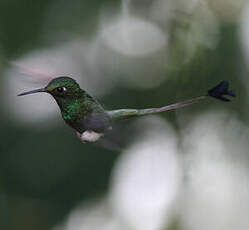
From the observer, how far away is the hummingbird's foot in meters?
1.44

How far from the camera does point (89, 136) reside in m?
1.45

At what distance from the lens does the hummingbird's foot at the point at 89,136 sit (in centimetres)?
144

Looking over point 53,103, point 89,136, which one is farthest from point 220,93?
point 53,103

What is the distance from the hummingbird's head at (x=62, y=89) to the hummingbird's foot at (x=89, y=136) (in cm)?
13

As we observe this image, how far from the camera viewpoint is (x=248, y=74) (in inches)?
110

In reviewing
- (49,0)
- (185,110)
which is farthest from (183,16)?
(49,0)

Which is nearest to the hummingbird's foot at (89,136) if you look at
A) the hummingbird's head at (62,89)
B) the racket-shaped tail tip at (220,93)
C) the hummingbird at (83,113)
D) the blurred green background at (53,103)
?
the hummingbird at (83,113)

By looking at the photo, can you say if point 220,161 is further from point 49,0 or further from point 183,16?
point 49,0

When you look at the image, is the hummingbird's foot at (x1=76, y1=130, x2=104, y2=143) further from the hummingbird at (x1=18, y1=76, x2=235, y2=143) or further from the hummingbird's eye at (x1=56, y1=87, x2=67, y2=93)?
the hummingbird's eye at (x1=56, y1=87, x2=67, y2=93)

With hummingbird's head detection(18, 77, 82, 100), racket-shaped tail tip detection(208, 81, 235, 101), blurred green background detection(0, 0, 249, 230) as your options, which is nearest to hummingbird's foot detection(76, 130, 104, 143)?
hummingbird's head detection(18, 77, 82, 100)

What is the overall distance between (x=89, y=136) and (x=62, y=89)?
19cm

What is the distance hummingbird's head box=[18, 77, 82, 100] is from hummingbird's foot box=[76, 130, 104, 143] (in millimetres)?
127

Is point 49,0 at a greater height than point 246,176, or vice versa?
point 246,176

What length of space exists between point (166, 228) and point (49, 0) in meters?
2.74
